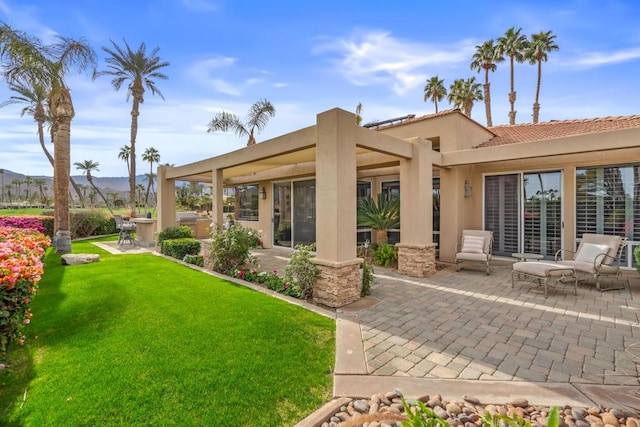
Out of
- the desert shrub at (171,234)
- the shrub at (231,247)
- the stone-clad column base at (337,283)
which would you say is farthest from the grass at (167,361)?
the desert shrub at (171,234)

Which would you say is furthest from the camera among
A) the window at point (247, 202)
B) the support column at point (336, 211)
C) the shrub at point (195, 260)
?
the window at point (247, 202)

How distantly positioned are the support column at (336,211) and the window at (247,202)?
1028 centimetres

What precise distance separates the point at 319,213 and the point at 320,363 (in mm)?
3577

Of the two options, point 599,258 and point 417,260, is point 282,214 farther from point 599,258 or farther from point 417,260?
point 599,258

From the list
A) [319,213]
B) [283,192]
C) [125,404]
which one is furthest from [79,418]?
[283,192]

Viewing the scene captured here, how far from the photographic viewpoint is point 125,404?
3318 millimetres

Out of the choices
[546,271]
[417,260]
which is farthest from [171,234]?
[546,271]

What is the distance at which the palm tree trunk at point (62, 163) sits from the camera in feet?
45.1

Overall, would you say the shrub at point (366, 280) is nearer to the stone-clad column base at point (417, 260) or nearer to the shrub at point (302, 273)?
the shrub at point (302, 273)

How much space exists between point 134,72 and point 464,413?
2903 centimetres

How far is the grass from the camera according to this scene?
10.7 ft

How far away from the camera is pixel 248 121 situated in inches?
849

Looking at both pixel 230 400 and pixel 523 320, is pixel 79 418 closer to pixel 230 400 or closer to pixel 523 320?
pixel 230 400

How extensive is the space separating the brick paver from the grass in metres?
1.10
